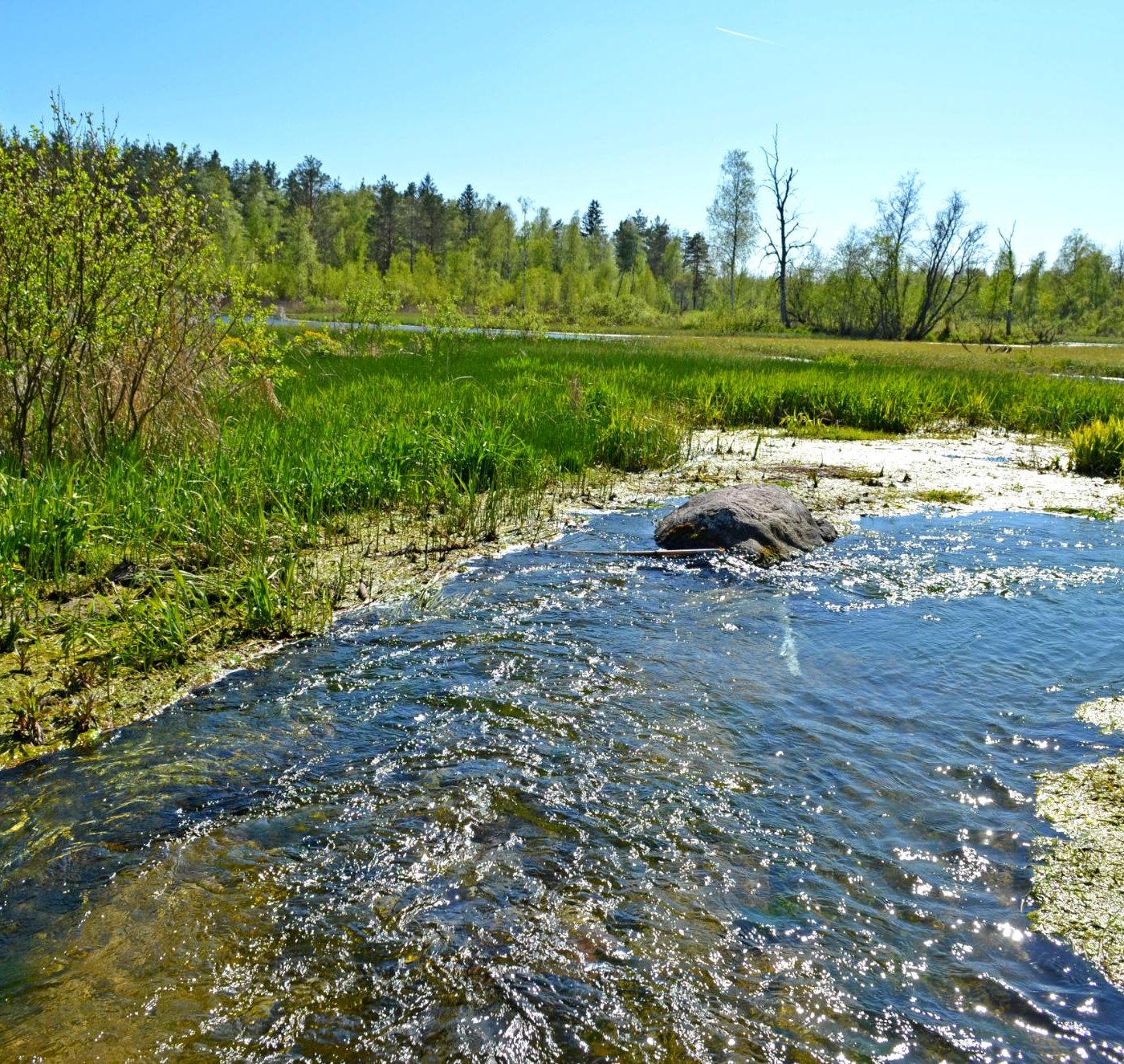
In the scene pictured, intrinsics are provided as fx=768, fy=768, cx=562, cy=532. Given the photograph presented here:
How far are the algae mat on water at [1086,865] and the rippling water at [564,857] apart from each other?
91 millimetres

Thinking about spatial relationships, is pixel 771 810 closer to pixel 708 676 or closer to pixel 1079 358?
pixel 708 676

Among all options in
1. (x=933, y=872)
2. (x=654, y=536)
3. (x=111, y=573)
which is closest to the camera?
(x=933, y=872)

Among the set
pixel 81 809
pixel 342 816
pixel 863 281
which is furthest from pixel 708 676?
pixel 863 281

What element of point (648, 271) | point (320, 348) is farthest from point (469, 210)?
point (320, 348)

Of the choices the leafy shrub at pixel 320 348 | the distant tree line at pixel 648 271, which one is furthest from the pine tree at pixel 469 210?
the leafy shrub at pixel 320 348

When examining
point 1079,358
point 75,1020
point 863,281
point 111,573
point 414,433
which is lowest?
point 75,1020

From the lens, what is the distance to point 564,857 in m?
3.00

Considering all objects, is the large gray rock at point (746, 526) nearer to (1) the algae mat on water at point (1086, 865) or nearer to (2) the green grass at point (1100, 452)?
(1) the algae mat on water at point (1086, 865)

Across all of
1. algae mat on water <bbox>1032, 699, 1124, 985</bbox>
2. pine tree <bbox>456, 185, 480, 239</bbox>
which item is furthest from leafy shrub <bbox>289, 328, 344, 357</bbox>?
pine tree <bbox>456, 185, 480, 239</bbox>

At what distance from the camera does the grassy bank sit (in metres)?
4.55

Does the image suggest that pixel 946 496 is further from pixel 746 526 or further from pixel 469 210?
pixel 469 210

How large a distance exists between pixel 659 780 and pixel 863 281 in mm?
62068

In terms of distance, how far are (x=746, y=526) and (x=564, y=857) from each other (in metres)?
4.62

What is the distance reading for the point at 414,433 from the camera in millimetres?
8930
